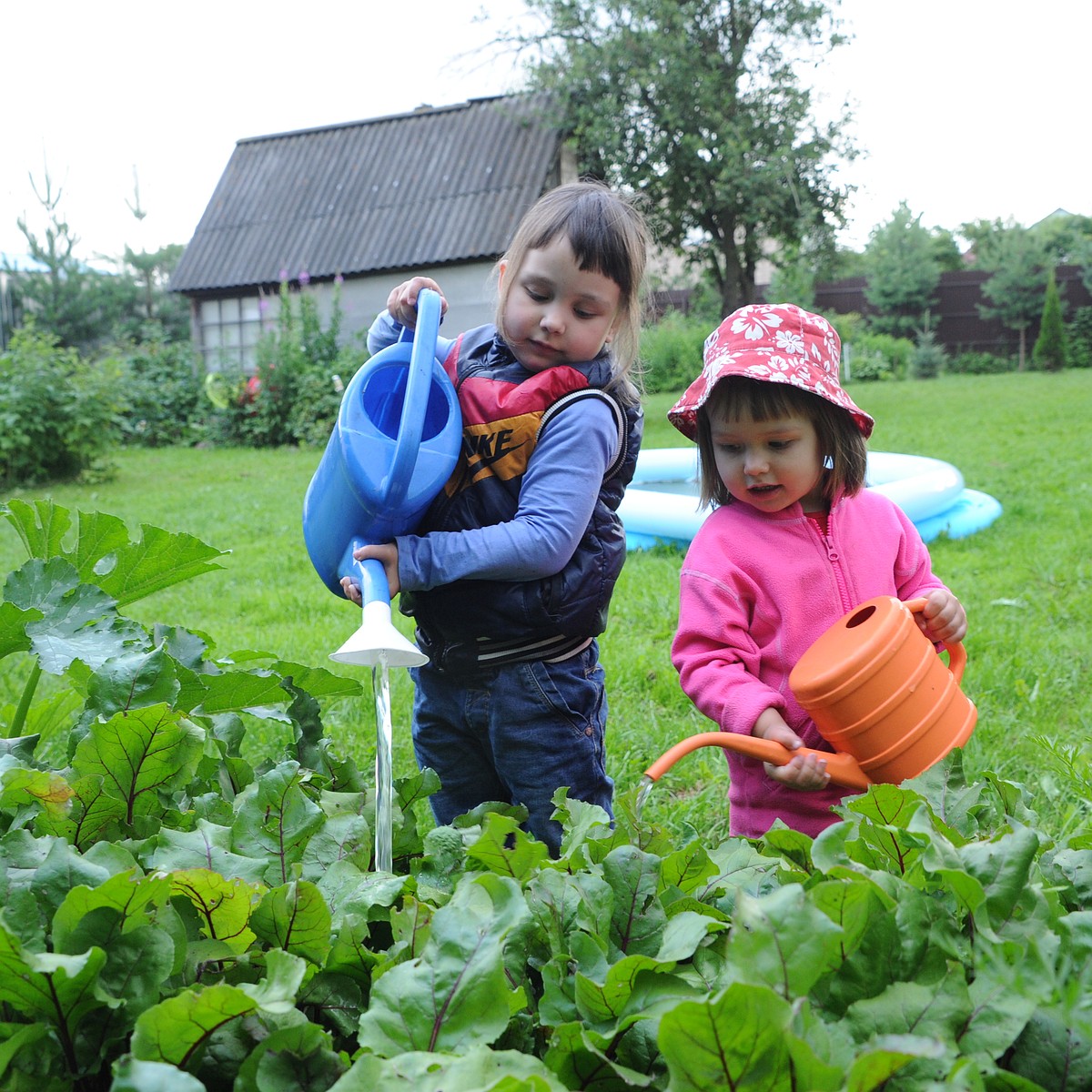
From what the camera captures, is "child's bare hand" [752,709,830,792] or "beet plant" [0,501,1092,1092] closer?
"beet plant" [0,501,1092,1092]

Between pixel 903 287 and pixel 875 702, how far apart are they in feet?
78.3

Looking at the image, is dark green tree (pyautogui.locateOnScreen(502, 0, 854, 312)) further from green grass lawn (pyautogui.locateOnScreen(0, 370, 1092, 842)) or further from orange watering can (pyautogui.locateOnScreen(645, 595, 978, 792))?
orange watering can (pyautogui.locateOnScreen(645, 595, 978, 792))

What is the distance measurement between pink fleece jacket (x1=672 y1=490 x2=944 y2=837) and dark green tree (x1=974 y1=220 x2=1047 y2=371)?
21.7 m

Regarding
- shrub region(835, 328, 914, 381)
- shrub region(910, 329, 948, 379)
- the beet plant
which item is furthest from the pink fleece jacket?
shrub region(910, 329, 948, 379)

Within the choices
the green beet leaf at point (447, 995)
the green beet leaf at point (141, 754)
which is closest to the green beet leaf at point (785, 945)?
the green beet leaf at point (447, 995)

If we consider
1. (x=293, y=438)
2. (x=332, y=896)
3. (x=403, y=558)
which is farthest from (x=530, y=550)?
(x=293, y=438)

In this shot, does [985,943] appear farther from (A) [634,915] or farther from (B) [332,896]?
(B) [332,896]

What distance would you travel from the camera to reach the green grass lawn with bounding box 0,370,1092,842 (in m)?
2.69

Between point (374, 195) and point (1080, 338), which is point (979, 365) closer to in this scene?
point (1080, 338)

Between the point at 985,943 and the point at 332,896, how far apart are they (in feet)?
1.56

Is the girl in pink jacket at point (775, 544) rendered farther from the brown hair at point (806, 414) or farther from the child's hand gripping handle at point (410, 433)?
the child's hand gripping handle at point (410, 433)

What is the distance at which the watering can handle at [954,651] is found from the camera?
67.3 inches

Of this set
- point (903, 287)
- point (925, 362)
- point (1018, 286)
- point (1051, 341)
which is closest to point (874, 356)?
point (925, 362)

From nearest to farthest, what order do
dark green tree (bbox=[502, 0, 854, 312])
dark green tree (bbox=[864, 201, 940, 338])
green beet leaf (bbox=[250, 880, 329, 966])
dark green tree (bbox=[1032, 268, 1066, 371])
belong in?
green beet leaf (bbox=[250, 880, 329, 966]) → dark green tree (bbox=[502, 0, 854, 312]) → dark green tree (bbox=[1032, 268, 1066, 371]) → dark green tree (bbox=[864, 201, 940, 338])
